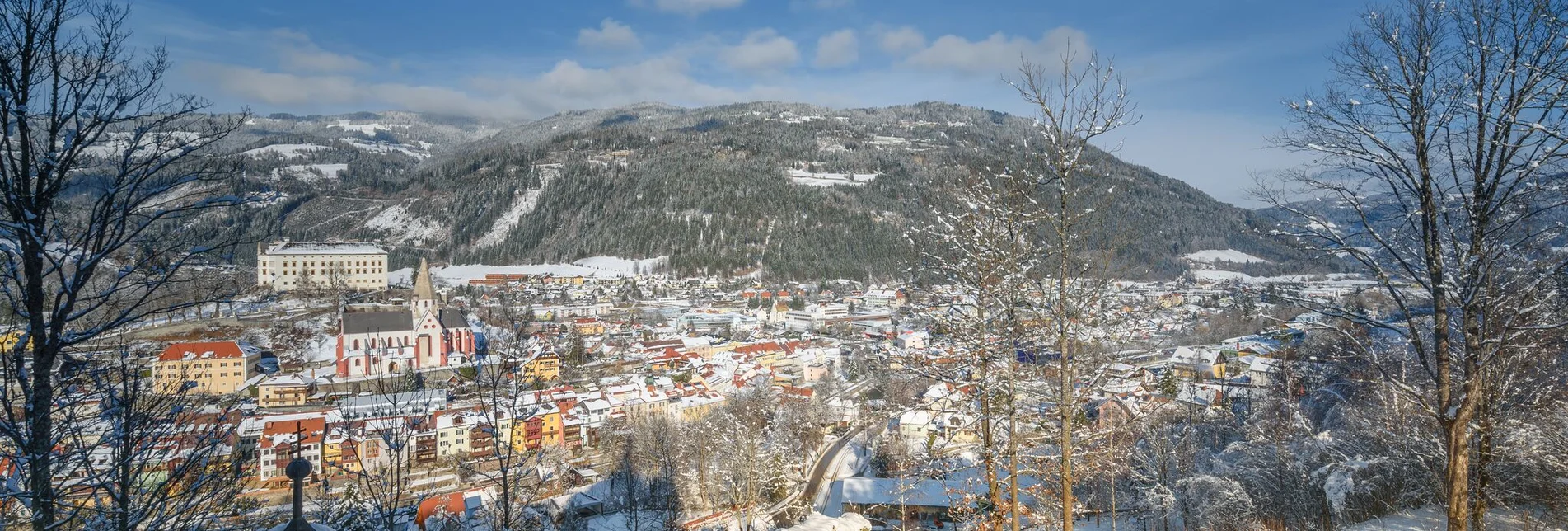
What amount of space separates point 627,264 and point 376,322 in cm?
4102

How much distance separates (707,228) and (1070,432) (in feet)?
228

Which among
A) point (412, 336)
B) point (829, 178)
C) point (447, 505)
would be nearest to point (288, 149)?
point (829, 178)

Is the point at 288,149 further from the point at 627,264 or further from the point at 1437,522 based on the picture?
the point at 1437,522

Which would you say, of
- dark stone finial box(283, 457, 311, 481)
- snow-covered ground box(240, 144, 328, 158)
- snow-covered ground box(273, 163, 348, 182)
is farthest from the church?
snow-covered ground box(240, 144, 328, 158)

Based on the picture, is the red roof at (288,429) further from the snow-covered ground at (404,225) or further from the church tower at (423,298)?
the snow-covered ground at (404,225)

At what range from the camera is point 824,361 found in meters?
31.6

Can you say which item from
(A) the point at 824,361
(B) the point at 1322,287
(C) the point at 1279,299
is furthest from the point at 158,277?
(B) the point at 1322,287

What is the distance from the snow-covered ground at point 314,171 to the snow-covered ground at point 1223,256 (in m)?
111

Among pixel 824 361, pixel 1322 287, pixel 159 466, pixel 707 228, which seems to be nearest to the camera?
pixel 159 466

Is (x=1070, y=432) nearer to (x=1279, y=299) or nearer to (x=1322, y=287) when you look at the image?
(x=1279, y=299)

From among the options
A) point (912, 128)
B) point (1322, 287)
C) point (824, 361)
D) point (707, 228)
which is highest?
point (912, 128)

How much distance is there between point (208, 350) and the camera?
22.6 m

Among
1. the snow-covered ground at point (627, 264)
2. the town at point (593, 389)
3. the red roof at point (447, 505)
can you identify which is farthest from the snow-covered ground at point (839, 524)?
the snow-covered ground at point (627, 264)

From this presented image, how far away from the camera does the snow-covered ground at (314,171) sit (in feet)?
305
